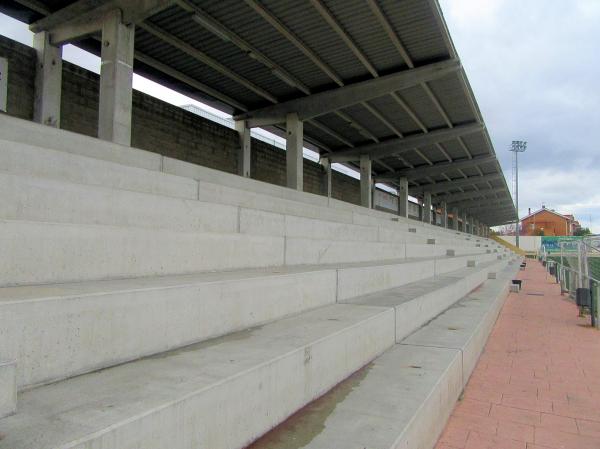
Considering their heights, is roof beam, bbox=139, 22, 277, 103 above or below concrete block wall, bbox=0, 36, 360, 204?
above

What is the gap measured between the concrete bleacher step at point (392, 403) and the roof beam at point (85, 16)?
9096 millimetres

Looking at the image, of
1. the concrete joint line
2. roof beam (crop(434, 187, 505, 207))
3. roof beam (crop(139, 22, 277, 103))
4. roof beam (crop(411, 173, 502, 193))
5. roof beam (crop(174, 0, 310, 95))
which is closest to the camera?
the concrete joint line

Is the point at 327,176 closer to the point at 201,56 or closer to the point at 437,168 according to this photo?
the point at 437,168

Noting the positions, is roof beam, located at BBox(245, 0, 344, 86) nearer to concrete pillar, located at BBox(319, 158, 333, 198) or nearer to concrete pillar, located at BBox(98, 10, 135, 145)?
concrete pillar, located at BBox(98, 10, 135, 145)

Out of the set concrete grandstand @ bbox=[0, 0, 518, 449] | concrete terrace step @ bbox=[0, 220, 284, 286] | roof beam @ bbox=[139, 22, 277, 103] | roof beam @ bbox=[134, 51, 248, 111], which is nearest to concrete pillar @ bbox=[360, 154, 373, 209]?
roof beam @ bbox=[134, 51, 248, 111]

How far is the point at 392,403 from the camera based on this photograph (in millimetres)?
2373

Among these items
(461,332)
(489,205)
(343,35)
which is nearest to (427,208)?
(489,205)

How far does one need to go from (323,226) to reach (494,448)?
10.8 ft

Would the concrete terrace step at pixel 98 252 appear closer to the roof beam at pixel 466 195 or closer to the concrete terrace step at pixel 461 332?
the concrete terrace step at pixel 461 332

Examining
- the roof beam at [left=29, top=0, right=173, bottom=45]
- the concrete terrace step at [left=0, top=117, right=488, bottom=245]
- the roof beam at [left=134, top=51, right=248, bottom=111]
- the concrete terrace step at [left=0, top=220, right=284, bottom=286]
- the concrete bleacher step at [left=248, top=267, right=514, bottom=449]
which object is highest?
the roof beam at [left=134, top=51, right=248, bottom=111]

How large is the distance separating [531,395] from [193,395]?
3.36 meters

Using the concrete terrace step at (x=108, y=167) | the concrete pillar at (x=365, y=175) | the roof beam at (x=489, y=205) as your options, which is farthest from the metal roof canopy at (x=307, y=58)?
the roof beam at (x=489, y=205)

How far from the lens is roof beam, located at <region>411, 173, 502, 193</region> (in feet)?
110

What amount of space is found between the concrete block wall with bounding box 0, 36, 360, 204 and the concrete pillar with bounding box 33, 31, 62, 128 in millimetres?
160
